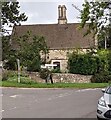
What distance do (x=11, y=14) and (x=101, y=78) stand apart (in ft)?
47.6

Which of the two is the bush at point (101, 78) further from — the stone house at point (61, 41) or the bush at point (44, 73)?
the stone house at point (61, 41)

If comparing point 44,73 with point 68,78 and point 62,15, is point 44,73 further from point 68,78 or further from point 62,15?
point 62,15

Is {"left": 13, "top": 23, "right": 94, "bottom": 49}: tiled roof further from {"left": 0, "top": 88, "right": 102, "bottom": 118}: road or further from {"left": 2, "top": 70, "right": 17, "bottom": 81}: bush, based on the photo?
{"left": 0, "top": 88, "right": 102, "bottom": 118}: road

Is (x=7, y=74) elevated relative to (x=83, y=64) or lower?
lower

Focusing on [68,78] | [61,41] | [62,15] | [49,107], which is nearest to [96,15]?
[49,107]

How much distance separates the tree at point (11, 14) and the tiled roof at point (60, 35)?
17.1 metres

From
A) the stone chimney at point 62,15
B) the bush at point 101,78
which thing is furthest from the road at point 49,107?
the stone chimney at point 62,15

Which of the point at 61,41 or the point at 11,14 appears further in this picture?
the point at 61,41

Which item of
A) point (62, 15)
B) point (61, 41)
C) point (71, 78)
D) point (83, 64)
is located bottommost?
point (71, 78)

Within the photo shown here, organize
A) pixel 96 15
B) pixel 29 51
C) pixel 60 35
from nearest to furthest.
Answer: pixel 96 15
pixel 29 51
pixel 60 35

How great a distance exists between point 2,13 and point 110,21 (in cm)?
3828

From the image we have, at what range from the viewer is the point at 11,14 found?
55.9 meters

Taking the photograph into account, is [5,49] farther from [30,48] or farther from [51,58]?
[51,58]

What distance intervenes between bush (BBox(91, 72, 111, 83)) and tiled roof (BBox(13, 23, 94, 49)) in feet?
52.0
